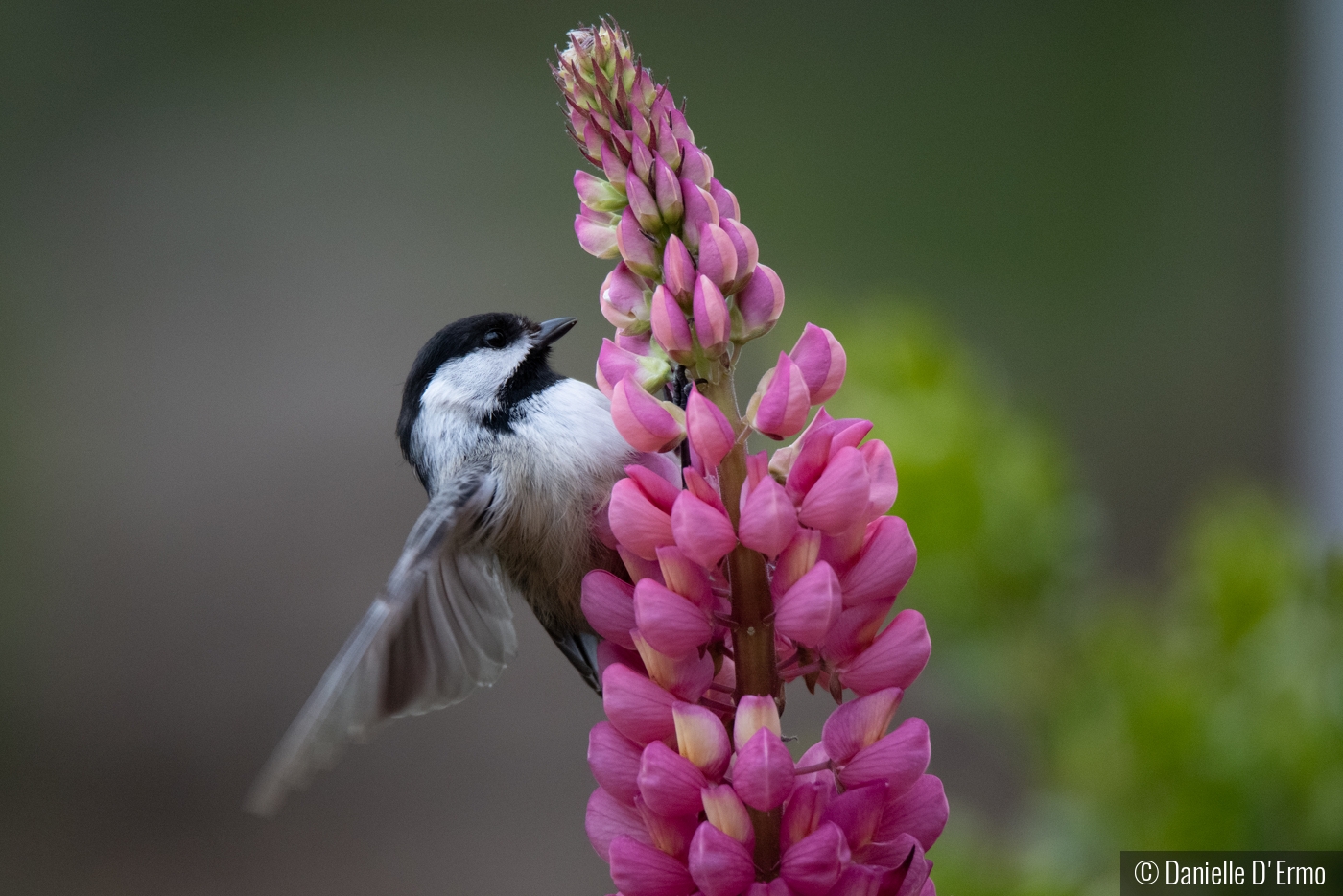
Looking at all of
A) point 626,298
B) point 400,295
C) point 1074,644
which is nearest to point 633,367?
point 626,298

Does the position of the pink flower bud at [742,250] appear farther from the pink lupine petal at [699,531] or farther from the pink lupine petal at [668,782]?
the pink lupine petal at [668,782]

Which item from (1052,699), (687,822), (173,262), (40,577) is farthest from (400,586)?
(173,262)

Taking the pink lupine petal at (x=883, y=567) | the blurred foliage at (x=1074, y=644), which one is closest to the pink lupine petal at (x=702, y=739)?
the pink lupine petal at (x=883, y=567)

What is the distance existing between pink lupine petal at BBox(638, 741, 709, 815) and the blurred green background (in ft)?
7.43

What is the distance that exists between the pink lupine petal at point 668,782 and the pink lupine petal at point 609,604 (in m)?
0.10

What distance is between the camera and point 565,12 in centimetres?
446

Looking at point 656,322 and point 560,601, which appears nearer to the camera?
point 656,322

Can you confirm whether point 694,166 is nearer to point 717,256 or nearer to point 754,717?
point 717,256

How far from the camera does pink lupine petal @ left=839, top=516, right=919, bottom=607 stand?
649 millimetres

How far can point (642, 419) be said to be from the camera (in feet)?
2.21

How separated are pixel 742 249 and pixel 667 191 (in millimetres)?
54

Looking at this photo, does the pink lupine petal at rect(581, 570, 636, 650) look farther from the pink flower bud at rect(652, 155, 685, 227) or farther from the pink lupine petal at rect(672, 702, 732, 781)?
the pink flower bud at rect(652, 155, 685, 227)

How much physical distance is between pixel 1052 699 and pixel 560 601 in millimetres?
498

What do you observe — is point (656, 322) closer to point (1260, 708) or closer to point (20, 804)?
point (1260, 708)
